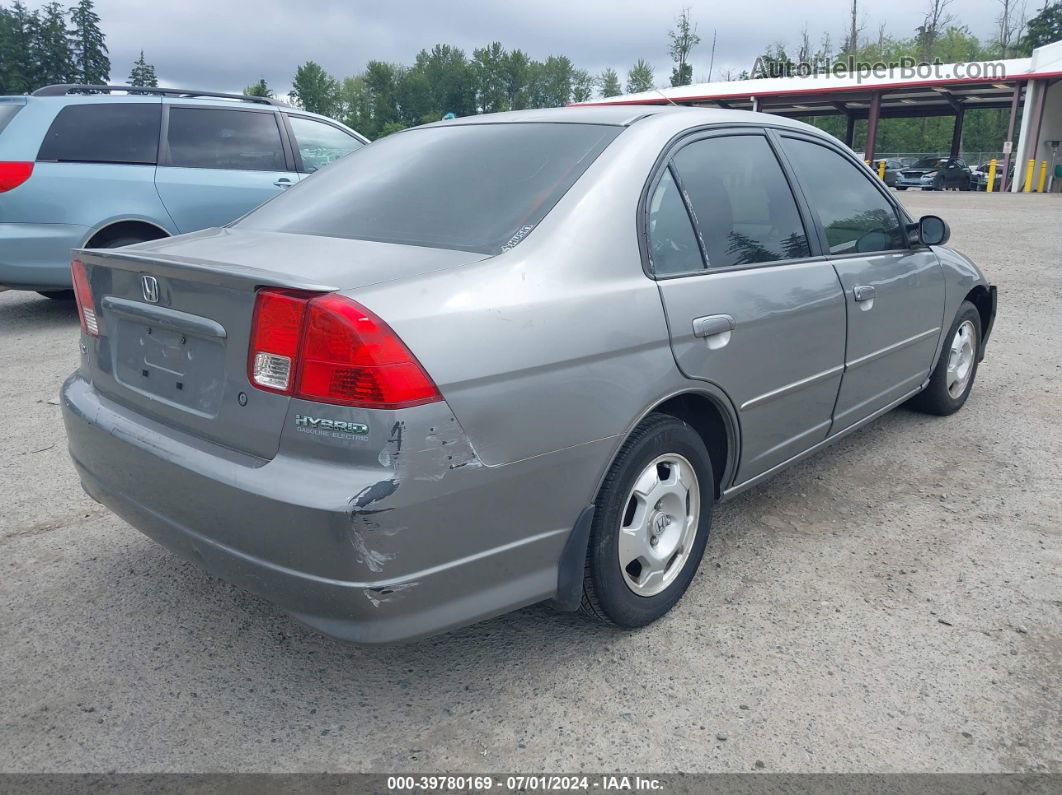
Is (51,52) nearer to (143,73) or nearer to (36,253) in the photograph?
(143,73)

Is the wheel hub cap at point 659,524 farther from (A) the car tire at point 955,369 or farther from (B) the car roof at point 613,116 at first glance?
(A) the car tire at point 955,369

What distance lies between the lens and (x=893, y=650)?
2562mm

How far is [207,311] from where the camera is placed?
212 cm

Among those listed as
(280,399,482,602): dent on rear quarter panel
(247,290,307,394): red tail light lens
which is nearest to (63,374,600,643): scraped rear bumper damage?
(280,399,482,602): dent on rear quarter panel

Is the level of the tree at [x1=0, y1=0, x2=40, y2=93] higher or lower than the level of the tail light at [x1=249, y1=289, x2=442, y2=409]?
higher

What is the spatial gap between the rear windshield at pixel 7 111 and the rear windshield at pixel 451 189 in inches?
183

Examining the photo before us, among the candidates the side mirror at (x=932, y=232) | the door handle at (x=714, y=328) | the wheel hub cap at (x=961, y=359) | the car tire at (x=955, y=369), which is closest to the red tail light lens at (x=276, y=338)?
the door handle at (x=714, y=328)

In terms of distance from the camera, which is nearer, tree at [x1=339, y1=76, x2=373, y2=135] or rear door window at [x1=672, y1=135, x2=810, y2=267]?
rear door window at [x1=672, y1=135, x2=810, y2=267]

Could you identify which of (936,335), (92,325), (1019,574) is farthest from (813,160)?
(92,325)

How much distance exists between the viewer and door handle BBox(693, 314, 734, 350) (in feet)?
8.54

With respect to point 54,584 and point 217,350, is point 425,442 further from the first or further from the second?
point 54,584

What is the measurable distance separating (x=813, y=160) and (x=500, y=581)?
240cm

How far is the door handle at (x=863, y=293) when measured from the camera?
3.44m

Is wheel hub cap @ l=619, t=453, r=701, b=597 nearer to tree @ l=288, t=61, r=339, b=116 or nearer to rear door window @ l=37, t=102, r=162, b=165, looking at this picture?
rear door window @ l=37, t=102, r=162, b=165
